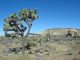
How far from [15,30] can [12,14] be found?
92.2 inches

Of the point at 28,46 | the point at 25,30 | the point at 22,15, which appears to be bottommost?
the point at 28,46

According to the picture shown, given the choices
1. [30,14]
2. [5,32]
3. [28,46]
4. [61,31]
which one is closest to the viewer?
[30,14]

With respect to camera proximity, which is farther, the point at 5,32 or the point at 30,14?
the point at 5,32

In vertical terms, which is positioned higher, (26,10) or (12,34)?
(26,10)

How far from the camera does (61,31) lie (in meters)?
199

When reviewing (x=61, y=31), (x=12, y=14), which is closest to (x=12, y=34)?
(x=12, y=14)

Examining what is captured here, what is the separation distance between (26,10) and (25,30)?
289cm

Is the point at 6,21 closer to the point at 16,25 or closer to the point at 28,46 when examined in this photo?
the point at 16,25

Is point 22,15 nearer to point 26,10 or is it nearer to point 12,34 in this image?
point 26,10

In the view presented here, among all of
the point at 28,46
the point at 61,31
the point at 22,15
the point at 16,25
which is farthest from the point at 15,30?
the point at 61,31

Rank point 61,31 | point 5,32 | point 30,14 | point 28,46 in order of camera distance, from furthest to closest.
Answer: point 61,31 < point 28,46 < point 5,32 < point 30,14

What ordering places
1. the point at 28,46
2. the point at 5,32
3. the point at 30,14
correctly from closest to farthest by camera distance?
the point at 30,14 < the point at 5,32 < the point at 28,46

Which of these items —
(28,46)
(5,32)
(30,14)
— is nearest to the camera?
(30,14)

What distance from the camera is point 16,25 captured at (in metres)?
27.7
